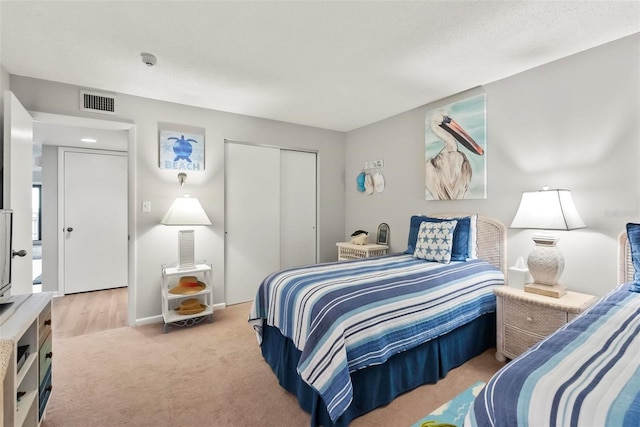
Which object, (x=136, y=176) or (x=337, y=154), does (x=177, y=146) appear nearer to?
(x=136, y=176)

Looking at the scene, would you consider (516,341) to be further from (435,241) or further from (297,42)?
(297,42)

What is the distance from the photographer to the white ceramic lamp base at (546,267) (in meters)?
2.19

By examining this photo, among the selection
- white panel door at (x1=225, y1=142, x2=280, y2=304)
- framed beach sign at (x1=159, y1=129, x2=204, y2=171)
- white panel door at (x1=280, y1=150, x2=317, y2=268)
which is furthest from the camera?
white panel door at (x1=280, y1=150, x2=317, y2=268)

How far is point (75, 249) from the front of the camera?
442 cm

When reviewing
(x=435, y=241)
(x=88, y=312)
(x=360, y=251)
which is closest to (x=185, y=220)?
(x=88, y=312)

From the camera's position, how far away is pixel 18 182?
2234 millimetres

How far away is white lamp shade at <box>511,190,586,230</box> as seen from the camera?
7.07 ft

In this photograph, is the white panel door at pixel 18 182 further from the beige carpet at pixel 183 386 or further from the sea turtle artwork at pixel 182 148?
the sea turtle artwork at pixel 182 148

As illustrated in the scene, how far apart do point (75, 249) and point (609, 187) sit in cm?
612

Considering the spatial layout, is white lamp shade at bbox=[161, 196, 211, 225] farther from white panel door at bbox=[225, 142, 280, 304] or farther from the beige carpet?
the beige carpet

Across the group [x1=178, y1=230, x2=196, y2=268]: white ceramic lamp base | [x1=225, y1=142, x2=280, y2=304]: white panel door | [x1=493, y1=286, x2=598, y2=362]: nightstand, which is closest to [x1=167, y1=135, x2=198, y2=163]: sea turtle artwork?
[x1=225, y1=142, x2=280, y2=304]: white panel door

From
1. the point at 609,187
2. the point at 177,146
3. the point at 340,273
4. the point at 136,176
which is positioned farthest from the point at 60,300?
the point at 609,187

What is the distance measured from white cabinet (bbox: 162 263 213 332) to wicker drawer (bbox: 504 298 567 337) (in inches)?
109

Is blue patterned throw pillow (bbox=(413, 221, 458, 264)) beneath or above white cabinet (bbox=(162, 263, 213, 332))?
above
